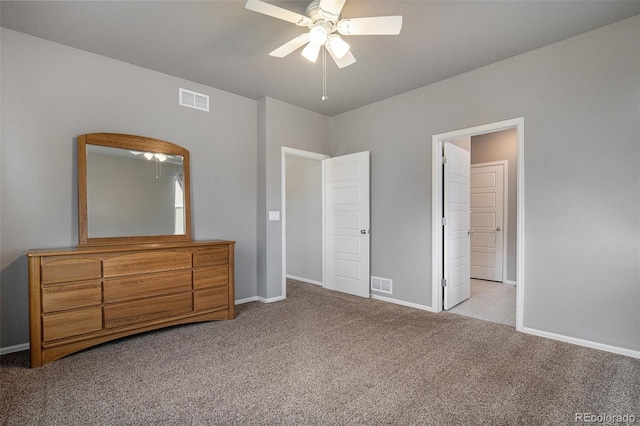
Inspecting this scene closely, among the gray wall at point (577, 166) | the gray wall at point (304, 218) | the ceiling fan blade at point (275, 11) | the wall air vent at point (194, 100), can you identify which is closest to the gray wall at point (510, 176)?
the gray wall at point (577, 166)

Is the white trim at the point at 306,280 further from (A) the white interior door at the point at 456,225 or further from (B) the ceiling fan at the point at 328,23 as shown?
(B) the ceiling fan at the point at 328,23

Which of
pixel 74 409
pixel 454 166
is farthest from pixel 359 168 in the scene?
pixel 74 409

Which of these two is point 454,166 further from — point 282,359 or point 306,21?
point 282,359

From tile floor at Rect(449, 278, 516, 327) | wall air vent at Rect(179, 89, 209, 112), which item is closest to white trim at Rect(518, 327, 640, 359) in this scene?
tile floor at Rect(449, 278, 516, 327)

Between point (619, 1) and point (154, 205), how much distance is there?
4493mm

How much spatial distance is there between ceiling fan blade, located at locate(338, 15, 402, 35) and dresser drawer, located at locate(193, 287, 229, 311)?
2784 millimetres

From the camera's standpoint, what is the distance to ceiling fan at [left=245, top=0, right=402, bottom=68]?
1988 mm

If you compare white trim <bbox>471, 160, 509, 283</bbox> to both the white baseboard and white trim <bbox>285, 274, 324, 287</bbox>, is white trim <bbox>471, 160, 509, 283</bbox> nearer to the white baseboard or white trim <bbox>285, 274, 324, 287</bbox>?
white trim <bbox>285, 274, 324, 287</bbox>

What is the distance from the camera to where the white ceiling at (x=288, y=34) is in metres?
2.36

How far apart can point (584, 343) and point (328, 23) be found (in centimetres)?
344

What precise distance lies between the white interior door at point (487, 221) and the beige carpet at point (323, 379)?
2644 millimetres

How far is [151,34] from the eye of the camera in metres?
2.72

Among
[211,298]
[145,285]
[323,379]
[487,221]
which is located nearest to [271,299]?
[211,298]

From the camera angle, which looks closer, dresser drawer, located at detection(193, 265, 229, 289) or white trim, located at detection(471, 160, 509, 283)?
dresser drawer, located at detection(193, 265, 229, 289)
